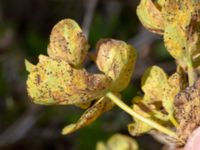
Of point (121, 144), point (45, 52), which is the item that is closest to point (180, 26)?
point (121, 144)

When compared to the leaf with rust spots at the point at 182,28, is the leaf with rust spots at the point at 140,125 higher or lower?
lower

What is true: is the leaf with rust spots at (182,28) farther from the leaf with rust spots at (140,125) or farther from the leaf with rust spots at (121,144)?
the leaf with rust spots at (121,144)

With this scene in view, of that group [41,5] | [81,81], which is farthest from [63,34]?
[41,5]

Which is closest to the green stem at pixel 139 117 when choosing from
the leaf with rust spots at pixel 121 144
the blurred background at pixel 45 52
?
the leaf with rust spots at pixel 121 144

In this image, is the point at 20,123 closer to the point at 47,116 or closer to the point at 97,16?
the point at 47,116

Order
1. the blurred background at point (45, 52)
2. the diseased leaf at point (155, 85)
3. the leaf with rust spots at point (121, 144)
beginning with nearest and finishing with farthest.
Answer: the diseased leaf at point (155, 85)
the leaf with rust spots at point (121, 144)
the blurred background at point (45, 52)

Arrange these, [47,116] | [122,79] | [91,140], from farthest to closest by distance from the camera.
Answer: [47,116]
[91,140]
[122,79]
